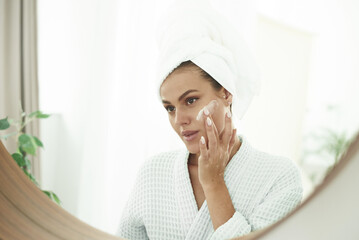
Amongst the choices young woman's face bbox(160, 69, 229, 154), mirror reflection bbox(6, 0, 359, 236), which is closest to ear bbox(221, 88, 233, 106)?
young woman's face bbox(160, 69, 229, 154)

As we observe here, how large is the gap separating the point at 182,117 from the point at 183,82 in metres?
0.05

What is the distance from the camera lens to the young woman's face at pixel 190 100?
36 centimetres

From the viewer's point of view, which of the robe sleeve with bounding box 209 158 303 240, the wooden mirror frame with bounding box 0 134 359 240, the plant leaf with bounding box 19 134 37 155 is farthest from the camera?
the plant leaf with bounding box 19 134 37 155

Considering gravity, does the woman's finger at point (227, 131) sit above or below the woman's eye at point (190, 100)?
below

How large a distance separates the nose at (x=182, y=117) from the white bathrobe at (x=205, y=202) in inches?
2.5

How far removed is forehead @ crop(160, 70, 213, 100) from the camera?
1.17ft

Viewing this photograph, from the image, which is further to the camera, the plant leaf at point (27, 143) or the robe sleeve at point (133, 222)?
the plant leaf at point (27, 143)

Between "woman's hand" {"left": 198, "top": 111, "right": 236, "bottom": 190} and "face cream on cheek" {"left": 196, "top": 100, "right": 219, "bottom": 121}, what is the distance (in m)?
0.01

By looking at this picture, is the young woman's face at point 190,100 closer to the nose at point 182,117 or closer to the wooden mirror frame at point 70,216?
the nose at point 182,117

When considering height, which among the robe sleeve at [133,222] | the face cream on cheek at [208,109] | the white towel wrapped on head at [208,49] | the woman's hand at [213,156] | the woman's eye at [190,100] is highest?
the white towel wrapped on head at [208,49]

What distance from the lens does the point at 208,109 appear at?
367mm

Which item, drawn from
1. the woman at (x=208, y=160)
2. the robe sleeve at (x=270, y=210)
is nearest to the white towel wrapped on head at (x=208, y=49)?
the woman at (x=208, y=160)

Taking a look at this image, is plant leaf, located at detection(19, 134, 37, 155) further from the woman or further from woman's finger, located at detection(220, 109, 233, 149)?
woman's finger, located at detection(220, 109, 233, 149)

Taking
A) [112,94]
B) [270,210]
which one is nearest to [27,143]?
[112,94]
